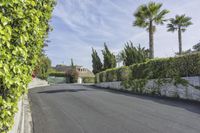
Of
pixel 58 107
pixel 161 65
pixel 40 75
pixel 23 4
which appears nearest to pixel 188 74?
pixel 161 65

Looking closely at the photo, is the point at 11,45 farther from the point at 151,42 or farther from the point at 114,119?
the point at 151,42

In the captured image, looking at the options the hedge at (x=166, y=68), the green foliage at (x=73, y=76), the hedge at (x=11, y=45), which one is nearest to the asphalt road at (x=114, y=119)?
the hedge at (x=11, y=45)

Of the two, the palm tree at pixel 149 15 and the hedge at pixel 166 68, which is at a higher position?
the palm tree at pixel 149 15

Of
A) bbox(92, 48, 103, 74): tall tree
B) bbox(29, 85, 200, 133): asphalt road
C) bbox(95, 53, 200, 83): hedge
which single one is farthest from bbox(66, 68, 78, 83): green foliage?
bbox(29, 85, 200, 133): asphalt road

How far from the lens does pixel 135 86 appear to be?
23062mm

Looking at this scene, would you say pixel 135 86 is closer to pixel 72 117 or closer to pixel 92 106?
pixel 92 106

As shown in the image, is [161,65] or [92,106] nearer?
[92,106]

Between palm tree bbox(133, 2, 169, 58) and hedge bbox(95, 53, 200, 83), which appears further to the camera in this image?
palm tree bbox(133, 2, 169, 58)

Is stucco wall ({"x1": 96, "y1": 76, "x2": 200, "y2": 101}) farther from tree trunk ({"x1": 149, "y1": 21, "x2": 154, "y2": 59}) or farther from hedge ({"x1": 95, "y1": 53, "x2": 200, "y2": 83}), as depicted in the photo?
tree trunk ({"x1": 149, "y1": 21, "x2": 154, "y2": 59})

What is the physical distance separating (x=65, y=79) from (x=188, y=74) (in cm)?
5159

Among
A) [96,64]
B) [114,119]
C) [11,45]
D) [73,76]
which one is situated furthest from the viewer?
[73,76]

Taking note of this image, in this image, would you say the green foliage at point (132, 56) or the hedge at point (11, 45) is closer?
the hedge at point (11, 45)

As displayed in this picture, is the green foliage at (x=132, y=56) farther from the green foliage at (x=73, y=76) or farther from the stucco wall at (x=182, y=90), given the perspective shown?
the green foliage at (x=73, y=76)

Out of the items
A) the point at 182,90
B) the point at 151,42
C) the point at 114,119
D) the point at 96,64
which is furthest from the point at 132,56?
the point at 114,119
